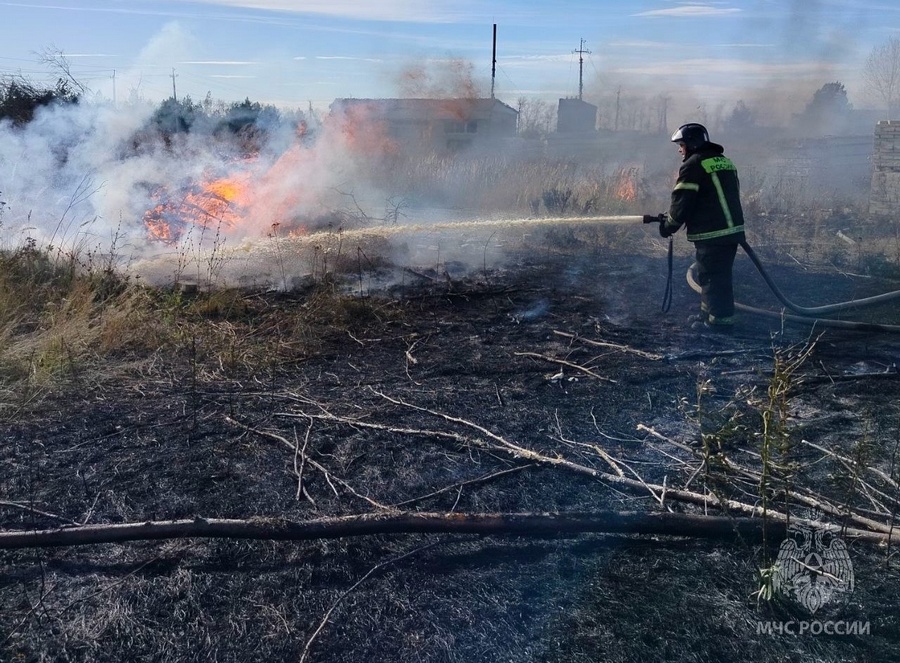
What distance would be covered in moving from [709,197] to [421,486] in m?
4.60

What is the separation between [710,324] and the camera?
6922 mm

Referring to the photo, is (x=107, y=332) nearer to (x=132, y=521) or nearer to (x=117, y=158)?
(x=132, y=521)

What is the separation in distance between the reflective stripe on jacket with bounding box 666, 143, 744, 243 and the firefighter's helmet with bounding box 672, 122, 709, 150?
9 centimetres

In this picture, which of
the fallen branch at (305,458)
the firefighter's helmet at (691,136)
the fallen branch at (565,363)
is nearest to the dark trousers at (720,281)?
the firefighter's helmet at (691,136)

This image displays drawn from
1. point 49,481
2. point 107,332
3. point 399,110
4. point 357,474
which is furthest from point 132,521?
point 399,110

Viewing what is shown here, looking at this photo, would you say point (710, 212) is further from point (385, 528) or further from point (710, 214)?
point (385, 528)

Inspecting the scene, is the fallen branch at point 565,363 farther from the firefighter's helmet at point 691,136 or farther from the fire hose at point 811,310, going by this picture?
the firefighter's helmet at point 691,136

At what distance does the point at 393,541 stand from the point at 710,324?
4.77m

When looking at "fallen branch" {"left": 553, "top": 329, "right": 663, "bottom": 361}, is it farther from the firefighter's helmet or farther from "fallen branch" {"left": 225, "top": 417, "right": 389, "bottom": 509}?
"fallen branch" {"left": 225, "top": 417, "right": 389, "bottom": 509}

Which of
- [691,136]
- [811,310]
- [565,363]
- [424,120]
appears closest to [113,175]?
[565,363]

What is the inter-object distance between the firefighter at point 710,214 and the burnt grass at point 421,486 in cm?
43

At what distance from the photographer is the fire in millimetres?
10195

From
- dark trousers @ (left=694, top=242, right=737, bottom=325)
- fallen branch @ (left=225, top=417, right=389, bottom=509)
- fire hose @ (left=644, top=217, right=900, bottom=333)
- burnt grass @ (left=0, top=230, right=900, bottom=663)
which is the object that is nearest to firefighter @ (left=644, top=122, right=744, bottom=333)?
dark trousers @ (left=694, top=242, right=737, bottom=325)

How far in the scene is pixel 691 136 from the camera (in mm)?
6855
